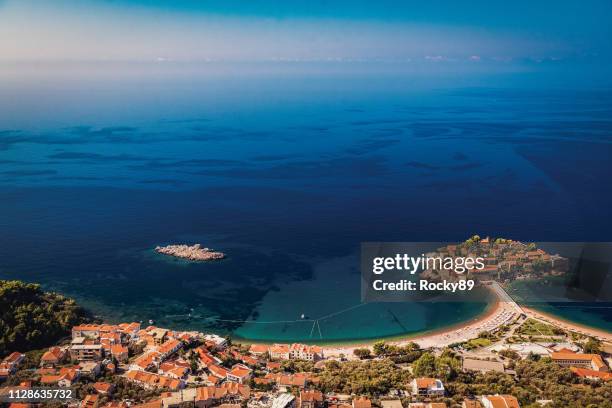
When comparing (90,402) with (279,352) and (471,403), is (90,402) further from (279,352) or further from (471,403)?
(471,403)

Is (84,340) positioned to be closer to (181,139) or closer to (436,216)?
(436,216)

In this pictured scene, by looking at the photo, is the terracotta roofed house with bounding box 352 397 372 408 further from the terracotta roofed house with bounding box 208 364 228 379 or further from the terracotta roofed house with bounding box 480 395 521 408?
the terracotta roofed house with bounding box 208 364 228 379

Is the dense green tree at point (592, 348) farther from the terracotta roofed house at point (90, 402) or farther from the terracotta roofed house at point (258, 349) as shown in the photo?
the terracotta roofed house at point (90, 402)

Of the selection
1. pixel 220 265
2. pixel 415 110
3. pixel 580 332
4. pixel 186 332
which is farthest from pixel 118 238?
pixel 415 110

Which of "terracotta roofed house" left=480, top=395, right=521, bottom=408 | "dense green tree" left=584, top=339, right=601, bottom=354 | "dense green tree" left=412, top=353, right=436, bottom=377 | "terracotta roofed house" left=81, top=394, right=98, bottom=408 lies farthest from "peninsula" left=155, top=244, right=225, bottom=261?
"dense green tree" left=584, top=339, right=601, bottom=354

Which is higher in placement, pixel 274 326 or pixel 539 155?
pixel 539 155

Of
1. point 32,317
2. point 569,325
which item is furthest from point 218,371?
point 569,325

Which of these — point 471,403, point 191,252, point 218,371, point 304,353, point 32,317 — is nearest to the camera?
point 471,403

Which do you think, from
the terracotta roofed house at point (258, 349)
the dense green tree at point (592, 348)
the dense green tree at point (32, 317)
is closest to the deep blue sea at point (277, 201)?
the terracotta roofed house at point (258, 349)
